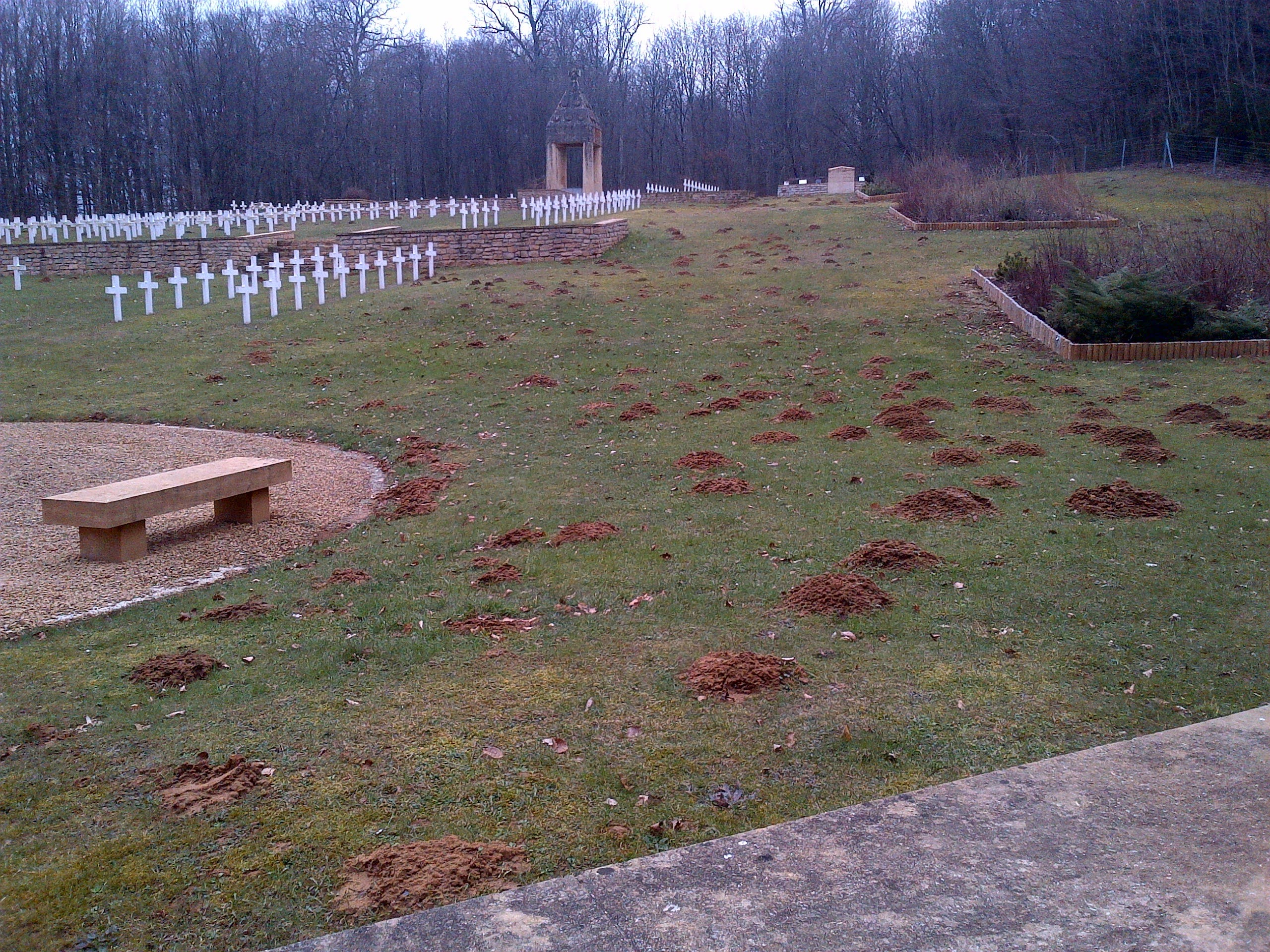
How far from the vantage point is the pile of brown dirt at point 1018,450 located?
30.3ft

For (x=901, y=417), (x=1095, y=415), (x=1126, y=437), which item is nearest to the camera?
(x=1126, y=437)

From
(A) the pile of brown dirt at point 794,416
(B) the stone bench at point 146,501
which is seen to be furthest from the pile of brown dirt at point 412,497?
(A) the pile of brown dirt at point 794,416

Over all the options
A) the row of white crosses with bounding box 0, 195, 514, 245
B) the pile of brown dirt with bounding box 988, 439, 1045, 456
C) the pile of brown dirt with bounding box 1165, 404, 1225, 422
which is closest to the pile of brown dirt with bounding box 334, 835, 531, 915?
the pile of brown dirt with bounding box 988, 439, 1045, 456

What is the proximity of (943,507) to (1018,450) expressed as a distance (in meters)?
2.11

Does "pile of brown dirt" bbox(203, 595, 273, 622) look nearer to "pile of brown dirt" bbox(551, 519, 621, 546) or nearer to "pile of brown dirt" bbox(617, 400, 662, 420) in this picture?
"pile of brown dirt" bbox(551, 519, 621, 546)

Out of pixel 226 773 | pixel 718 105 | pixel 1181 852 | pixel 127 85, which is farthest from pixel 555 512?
pixel 718 105

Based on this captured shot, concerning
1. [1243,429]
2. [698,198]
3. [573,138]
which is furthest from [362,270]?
[698,198]

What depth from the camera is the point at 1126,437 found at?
31.3ft

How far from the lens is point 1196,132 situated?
124ft

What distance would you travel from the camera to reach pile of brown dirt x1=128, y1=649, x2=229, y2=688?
516cm

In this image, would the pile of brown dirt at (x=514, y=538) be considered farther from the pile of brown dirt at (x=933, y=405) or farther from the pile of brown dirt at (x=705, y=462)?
the pile of brown dirt at (x=933, y=405)

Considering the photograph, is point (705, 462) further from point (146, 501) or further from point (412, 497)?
point (146, 501)

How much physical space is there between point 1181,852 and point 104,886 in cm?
331

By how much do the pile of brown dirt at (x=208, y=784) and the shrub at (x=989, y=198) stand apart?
76.7 ft
